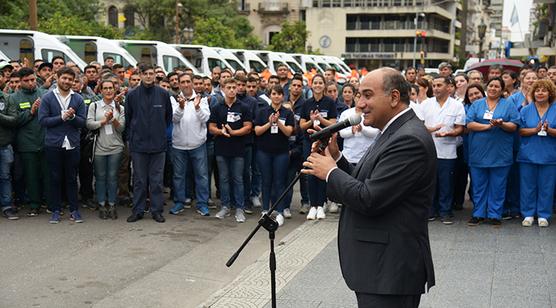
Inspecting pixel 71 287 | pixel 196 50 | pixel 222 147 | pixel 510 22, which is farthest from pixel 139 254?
pixel 510 22

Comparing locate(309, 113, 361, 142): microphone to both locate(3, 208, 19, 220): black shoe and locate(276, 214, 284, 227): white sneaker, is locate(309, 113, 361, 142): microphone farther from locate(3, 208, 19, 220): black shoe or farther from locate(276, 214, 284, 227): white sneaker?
locate(3, 208, 19, 220): black shoe

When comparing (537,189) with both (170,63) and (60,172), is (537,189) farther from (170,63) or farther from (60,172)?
(170,63)

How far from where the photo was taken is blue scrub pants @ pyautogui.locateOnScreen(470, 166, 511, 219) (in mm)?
9148

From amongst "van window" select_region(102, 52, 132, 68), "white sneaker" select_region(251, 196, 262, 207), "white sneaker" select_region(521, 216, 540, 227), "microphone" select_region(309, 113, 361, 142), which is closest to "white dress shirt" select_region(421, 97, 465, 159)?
"white sneaker" select_region(521, 216, 540, 227)

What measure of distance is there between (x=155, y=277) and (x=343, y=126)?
12.9 ft

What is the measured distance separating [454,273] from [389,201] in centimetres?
373

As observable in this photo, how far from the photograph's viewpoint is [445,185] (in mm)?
9500

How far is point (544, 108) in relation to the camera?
9094 millimetres

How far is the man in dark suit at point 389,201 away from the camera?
3.55 meters

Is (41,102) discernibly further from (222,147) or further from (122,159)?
(222,147)

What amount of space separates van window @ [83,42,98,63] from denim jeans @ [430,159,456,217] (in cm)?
1418

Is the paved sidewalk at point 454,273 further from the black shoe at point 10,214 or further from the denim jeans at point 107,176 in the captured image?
the black shoe at point 10,214

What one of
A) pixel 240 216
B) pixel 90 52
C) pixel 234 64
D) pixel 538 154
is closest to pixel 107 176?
pixel 240 216

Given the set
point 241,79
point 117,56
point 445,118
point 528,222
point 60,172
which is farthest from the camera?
point 117,56
